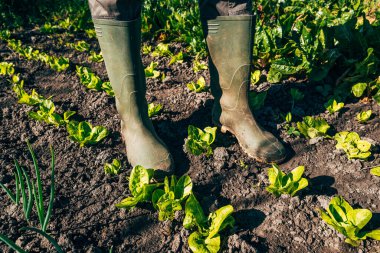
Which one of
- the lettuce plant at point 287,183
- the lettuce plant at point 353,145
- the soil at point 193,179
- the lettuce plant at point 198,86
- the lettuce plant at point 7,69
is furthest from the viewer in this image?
the lettuce plant at point 7,69

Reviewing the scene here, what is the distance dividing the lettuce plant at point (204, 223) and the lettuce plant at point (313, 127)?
80 cm

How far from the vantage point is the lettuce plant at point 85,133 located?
2.01 meters

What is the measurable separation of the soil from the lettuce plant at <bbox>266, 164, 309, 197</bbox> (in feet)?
0.18

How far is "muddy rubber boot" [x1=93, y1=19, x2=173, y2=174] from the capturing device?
5.16 ft

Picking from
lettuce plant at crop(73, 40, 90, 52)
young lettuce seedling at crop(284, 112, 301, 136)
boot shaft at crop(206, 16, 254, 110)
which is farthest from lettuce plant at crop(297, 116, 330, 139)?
lettuce plant at crop(73, 40, 90, 52)

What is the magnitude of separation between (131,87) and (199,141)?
19.6 inches

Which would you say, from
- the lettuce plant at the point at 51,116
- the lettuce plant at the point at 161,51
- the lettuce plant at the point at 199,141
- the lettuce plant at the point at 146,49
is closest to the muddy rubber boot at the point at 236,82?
the lettuce plant at the point at 199,141

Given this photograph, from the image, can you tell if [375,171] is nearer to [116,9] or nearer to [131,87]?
[131,87]

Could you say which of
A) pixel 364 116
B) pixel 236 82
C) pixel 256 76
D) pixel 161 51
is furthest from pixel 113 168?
pixel 161 51

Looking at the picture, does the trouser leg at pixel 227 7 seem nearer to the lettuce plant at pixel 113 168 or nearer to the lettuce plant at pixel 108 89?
the lettuce plant at pixel 113 168

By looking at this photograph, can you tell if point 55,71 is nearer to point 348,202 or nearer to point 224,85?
point 224,85

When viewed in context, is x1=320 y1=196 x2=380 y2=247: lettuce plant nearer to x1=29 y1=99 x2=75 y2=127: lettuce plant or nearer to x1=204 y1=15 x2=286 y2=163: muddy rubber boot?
x1=204 y1=15 x2=286 y2=163: muddy rubber boot

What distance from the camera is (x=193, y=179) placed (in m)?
1.78

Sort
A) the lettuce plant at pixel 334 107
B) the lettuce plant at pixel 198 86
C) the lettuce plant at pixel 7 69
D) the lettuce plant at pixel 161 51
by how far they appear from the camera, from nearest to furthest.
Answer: the lettuce plant at pixel 334 107 < the lettuce plant at pixel 198 86 < the lettuce plant at pixel 7 69 < the lettuce plant at pixel 161 51
